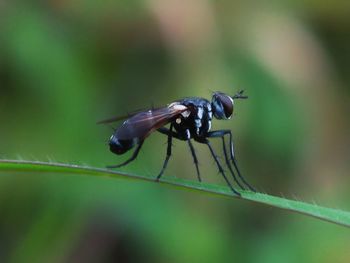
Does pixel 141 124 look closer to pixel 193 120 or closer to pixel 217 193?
pixel 193 120

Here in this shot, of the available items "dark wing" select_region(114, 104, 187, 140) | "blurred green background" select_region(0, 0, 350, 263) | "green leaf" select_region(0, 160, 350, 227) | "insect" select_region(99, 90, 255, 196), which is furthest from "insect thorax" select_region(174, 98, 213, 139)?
"green leaf" select_region(0, 160, 350, 227)

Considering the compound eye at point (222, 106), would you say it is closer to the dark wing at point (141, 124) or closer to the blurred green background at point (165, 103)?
the dark wing at point (141, 124)

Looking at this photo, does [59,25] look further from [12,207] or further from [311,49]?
[311,49]

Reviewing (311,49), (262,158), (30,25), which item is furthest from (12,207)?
(311,49)

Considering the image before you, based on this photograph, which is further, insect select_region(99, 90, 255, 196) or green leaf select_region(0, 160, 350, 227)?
insect select_region(99, 90, 255, 196)

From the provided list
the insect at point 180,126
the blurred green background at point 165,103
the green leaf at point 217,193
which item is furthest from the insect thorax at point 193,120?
the green leaf at point 217,193

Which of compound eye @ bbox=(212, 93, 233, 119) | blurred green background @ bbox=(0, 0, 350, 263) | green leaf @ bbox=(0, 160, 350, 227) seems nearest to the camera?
green leaf @ bbox=(0, 160, 350, 227)

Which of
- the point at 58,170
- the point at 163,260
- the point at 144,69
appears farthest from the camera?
the point at 144,69

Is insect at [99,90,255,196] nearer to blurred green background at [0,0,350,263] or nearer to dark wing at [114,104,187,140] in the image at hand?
dark wing at [114,104,187,140]
